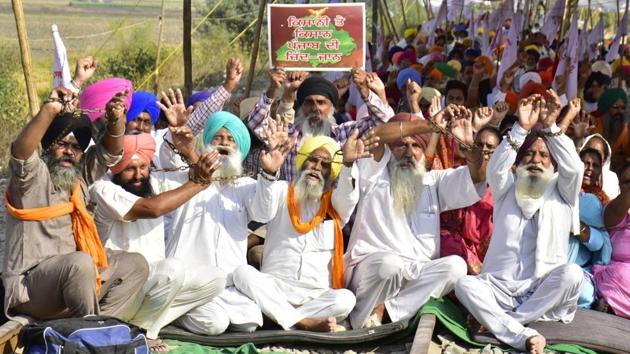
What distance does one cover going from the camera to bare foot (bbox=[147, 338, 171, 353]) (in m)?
5.71

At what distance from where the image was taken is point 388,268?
6.21 m

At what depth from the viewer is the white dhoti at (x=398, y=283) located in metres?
6.24

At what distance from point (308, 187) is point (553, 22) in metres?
10.7

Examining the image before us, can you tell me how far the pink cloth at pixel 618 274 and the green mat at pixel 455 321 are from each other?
0.53 m

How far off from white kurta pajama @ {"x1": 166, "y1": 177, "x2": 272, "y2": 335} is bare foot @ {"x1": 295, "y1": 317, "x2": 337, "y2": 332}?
0.27 m

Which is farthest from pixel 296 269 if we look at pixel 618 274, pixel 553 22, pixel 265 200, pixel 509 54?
pixel 553 22

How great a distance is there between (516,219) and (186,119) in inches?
85.0

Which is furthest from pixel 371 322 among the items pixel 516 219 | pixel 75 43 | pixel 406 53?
pixel 75 43

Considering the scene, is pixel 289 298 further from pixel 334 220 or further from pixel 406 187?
pixel 406 187

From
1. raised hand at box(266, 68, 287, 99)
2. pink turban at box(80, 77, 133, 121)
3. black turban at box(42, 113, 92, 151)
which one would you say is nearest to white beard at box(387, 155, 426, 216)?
raised hand at box(266, 68, 287, 99)

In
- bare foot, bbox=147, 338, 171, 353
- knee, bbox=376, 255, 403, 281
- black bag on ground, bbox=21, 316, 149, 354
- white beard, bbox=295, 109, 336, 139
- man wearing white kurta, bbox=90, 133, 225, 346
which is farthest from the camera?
white beard, bbox=295, 109, 336, 139

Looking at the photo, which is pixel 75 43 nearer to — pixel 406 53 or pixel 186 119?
pixel 406 53

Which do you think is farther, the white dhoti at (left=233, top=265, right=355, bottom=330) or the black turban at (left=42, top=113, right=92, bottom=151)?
the white dhoti at (left=233, top=265, right=355, bottom=330)

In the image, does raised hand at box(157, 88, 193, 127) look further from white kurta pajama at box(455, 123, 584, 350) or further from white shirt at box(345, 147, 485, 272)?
white kurta pajama at box(455, 123, 584, 350)
